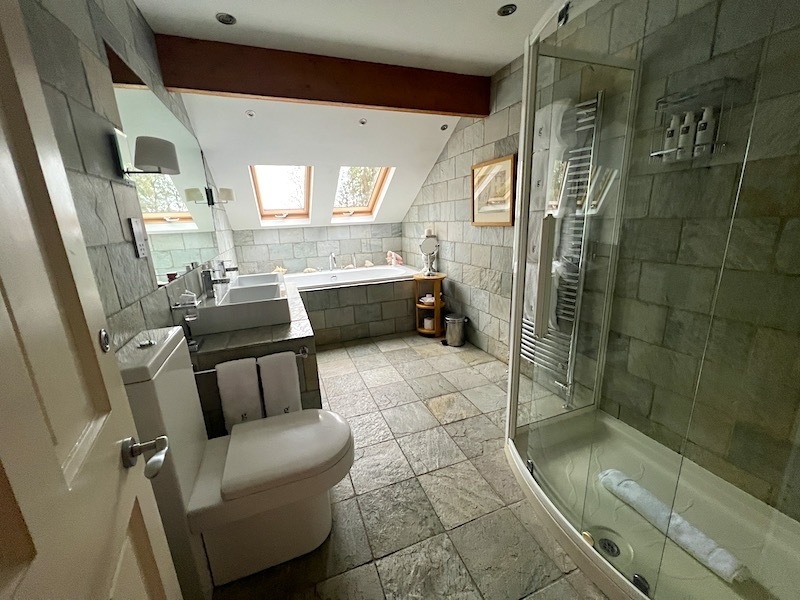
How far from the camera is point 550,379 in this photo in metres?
2.12

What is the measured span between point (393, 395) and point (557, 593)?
152 cm

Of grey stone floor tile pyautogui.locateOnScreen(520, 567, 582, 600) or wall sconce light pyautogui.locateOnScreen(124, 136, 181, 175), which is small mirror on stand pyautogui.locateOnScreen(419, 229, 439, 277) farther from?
grey stone floor tile pyautogui.locateOnScreen(520, 567, 582, 600)

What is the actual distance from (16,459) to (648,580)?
5.77ft

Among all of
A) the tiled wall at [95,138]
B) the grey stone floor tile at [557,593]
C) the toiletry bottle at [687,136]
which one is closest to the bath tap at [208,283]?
the tiled wall at [95,138]

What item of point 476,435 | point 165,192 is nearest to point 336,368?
point 476,435

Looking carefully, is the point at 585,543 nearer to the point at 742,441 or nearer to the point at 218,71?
the point at 742,441

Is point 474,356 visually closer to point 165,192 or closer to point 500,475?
point 500,475

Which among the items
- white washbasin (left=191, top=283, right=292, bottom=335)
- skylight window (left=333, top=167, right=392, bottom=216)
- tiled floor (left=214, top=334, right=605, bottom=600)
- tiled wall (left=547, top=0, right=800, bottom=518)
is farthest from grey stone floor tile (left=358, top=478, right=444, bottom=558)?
skylight window (left=333, top=167, right=392, bottom=216)

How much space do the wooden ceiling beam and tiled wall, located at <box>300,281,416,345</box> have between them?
183cm

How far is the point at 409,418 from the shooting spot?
2.23 m

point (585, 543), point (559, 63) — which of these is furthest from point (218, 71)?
point (585, 543)

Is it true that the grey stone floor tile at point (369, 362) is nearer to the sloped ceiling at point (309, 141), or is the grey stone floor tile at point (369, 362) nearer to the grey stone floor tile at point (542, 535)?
the grey stone floor tile at point (542, 535)

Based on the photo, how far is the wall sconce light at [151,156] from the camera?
1276 millimetres

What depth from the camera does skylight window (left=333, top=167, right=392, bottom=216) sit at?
409cm
